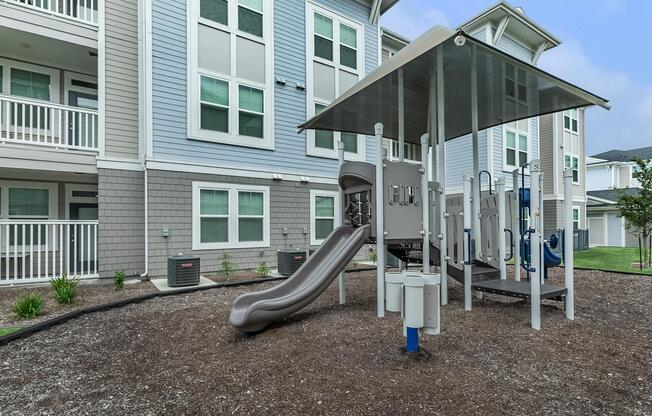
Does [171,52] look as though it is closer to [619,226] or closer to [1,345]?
[1,345]

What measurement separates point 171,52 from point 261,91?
243 centimetres

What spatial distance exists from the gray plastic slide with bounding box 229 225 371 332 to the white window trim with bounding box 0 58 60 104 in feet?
31.0

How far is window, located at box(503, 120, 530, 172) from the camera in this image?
16406mm

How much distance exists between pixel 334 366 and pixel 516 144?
1680cm

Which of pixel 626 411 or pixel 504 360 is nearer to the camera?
pixel 626 411

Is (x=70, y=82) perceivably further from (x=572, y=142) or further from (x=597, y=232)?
(x=597, y=232)

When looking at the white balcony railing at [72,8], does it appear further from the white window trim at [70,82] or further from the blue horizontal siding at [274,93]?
the blue horizontal siding at [274,93]

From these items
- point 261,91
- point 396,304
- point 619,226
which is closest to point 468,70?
point 396,304

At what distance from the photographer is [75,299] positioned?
657 centimetres

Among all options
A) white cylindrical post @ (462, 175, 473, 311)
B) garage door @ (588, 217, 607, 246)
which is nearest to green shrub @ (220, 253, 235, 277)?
white cylindrical post @ (462, 175, 473, 311)

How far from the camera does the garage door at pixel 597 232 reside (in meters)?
23.6

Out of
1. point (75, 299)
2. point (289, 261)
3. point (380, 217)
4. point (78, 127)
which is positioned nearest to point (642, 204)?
point (380, 217)

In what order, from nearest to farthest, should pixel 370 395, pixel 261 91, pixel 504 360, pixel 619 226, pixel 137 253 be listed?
pixel 370 395, pixel 504 360, pixel 137 253, pixel 261 91, pixel 619 226

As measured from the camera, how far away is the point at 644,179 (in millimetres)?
10219
